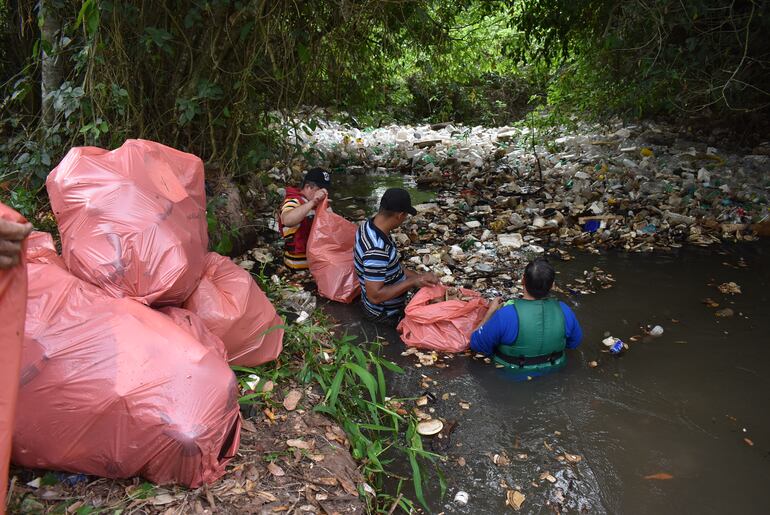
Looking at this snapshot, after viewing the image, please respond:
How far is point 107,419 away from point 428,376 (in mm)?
1792

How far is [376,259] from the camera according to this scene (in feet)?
11.2

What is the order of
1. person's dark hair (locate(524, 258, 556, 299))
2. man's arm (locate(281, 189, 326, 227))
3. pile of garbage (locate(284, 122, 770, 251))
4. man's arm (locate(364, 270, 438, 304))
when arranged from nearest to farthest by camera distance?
person's dark hair (locate(524, 258, 556, 299))
man's arm (locate(364, 270, 438, 304))
man's arm (locate(281, 189, 326, 227))
pile of garbage (locate(284, 122, 770, 251))

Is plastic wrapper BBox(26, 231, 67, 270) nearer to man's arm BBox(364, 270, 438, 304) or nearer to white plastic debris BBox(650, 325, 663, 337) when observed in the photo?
man's arm BBox(364, 270, 438, 304)

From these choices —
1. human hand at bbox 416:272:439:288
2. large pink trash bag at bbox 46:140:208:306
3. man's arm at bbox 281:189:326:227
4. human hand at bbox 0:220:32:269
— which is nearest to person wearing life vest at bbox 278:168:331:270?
man's arm at bbox 281:189:326:227

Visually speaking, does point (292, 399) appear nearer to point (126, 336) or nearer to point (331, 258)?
point (126, 336)

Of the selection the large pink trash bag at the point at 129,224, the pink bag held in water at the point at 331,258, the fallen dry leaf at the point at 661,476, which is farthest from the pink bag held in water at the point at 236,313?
the fallen dry leaf at the point at 661,476

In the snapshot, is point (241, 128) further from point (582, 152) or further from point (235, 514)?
point (582, 152)

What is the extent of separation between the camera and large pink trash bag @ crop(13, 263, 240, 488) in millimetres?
1753

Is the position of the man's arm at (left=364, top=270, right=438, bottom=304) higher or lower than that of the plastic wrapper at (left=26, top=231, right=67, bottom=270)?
lower

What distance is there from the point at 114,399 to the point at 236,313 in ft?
2.86

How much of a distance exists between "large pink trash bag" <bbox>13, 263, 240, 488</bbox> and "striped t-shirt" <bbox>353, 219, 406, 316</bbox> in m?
1.58

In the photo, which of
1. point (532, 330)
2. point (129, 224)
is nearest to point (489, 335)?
point (532, 330)

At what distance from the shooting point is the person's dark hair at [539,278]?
9.76 ft

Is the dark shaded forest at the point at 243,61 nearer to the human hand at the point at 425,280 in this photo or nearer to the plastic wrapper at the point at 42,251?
the plastic wrapper at the point at 42,251
